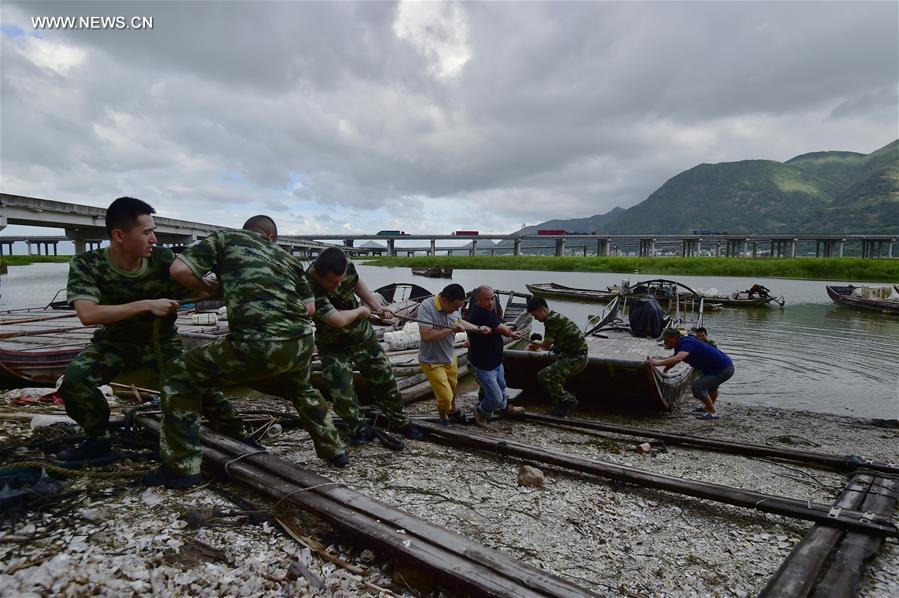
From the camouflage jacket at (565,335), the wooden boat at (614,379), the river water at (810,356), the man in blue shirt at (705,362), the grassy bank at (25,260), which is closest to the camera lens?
the camouflage jacket at (565,335)

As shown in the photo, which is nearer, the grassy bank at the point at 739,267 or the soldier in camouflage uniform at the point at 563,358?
the soldier in camouflage uniform at the point at 563,358

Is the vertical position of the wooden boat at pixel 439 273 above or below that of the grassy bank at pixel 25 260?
below

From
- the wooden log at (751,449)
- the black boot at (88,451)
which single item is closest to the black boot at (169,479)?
the black boot at (88,451)

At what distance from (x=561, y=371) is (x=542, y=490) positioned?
3.68 metres

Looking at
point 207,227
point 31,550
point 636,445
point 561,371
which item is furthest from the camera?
point 207,227

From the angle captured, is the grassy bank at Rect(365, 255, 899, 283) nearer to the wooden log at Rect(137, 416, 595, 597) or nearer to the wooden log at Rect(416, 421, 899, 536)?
the wooden log at Rect(416, 421, 899, 536)

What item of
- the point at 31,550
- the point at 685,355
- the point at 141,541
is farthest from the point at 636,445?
the point at 31,550

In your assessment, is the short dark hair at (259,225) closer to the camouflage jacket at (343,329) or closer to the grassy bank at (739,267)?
the camouflage jacket at (343,329)

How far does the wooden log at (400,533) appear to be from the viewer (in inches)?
95.7

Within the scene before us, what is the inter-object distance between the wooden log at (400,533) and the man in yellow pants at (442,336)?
2516 millimetres

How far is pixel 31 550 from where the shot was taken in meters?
2.64

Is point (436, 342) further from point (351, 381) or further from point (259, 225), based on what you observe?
point (259, 225)

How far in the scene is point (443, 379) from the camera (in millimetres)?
6113

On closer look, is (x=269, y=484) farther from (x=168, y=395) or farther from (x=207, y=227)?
(x=207, y=227)
